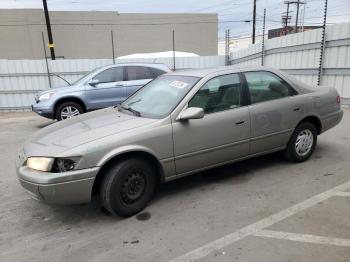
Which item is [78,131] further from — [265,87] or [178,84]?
[265,87]

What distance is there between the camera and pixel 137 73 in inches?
363

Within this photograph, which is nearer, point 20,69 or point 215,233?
point 215,233

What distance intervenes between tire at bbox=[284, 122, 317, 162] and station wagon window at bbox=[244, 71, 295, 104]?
61 cm

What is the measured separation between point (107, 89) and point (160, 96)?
5.00 meters

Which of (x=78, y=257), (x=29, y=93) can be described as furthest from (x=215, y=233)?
(x=29, y=93)

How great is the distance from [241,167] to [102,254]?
2687 millimetres

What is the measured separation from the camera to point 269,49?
1201 cm

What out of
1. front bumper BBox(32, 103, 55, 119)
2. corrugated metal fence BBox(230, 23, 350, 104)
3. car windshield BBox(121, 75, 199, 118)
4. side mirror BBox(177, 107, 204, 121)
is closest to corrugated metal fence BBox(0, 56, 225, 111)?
front bumper BBox(32, 103, 55, 119)

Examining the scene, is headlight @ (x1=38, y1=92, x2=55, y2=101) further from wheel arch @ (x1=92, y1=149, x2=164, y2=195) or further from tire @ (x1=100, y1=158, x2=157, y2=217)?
tire @ (x1=100, y1=158, x2=157, y2=217)

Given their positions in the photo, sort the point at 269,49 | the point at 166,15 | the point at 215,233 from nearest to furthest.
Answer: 1. the point at 215,233
2. the point at 269,49
3. the point at 166,15

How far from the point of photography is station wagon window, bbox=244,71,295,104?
436 centimetres

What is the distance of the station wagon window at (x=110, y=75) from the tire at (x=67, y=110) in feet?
3.24

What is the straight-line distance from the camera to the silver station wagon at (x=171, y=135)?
10.5 feet

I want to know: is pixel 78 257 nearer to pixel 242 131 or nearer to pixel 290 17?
pixel 242 131
